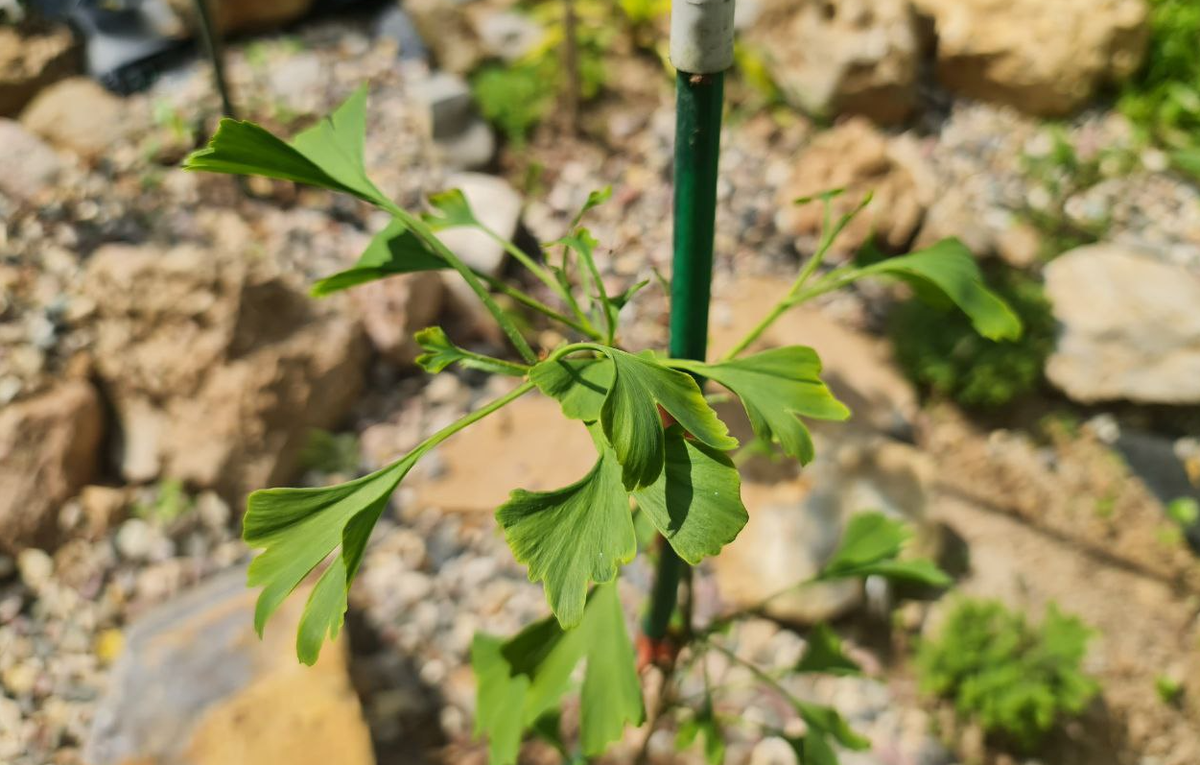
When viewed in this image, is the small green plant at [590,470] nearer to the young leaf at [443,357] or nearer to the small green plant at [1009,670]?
the young leaf at [443,357]

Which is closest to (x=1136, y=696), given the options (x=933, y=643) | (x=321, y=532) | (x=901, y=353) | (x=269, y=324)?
(x=933, y=643)

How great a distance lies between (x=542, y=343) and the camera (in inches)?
73.1

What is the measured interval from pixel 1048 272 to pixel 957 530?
39.6 inches

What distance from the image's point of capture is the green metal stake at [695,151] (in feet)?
2.62

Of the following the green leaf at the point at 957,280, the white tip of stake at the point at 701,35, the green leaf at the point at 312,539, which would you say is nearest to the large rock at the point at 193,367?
the green leaf at the point at 312,539

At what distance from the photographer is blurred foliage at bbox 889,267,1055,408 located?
2871mm

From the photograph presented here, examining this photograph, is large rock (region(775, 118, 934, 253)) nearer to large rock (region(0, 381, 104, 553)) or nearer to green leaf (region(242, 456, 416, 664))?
large rock (region(0, 381, 104, 553))

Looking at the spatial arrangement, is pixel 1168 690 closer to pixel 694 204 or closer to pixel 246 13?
pixel 694 204

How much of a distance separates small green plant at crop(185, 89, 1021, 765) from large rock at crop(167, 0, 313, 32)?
282 centimetres

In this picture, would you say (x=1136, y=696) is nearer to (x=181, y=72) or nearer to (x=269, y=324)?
(x=269, y=324)

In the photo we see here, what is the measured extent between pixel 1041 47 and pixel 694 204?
3.19 meters

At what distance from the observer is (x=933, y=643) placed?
2324 mm

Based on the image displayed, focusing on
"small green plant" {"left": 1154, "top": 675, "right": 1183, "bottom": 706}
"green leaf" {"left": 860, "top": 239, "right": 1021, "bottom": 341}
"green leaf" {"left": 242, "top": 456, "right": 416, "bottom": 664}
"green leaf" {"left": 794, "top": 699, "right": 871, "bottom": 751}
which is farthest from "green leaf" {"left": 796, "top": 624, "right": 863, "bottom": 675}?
"small green plant" {"left": 1154, "top": 675, "right": 1183, "bottom": 706}

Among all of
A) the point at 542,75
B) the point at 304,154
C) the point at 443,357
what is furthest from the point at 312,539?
the point at 542,75
